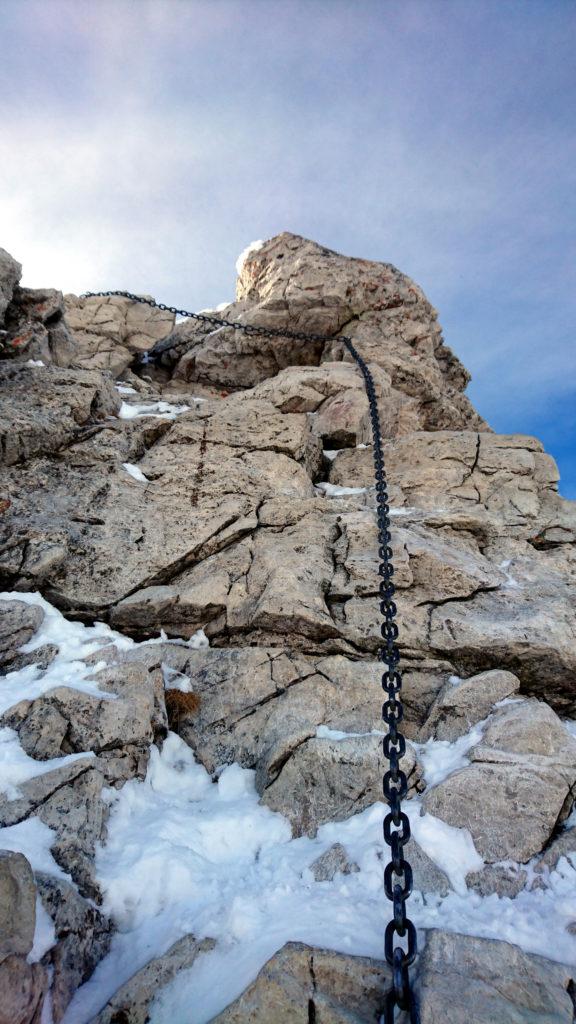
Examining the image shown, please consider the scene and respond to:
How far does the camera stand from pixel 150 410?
13.4 m

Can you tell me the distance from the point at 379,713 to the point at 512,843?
7.10 feet

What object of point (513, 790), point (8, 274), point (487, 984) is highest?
point (8, 274)

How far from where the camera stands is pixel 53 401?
11.3 m

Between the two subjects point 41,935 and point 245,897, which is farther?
point 245,897

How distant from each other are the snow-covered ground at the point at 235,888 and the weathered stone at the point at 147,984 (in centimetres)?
7

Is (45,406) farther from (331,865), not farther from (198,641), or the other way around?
(331,865)

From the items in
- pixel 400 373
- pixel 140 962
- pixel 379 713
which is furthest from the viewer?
pixel 400 373

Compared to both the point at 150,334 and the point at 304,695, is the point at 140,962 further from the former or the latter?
the point at 150,334

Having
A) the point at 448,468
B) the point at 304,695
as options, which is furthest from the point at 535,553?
the point at 304,695

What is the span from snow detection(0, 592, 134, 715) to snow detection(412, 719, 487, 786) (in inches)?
158

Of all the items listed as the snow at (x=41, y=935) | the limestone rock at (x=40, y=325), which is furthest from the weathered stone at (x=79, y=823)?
the limestone rock at (x=40, y=325)

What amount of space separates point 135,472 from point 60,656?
463 cm

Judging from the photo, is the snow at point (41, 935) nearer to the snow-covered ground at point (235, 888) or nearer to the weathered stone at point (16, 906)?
the snow-covered ground at point (235, 888)

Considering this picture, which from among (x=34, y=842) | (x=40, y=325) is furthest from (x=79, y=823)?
(x=40, y=325)
